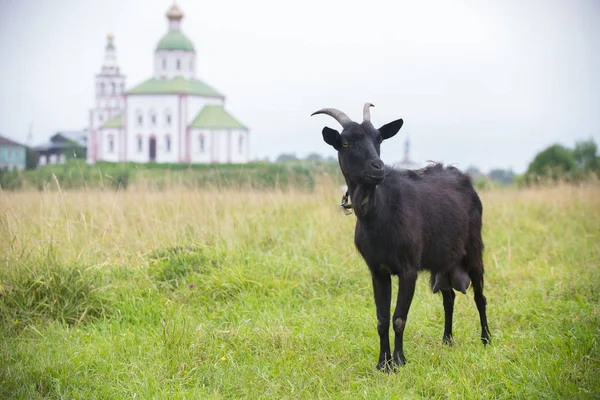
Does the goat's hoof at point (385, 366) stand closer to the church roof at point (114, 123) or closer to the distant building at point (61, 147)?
the distant building at point (61, 147)

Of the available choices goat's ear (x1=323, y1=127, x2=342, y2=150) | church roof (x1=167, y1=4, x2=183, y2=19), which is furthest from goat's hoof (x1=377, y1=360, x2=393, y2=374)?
church roof (x1=167, y1=4, x2=183, y2=19)

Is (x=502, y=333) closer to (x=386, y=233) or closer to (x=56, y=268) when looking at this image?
(x=386, y=233)

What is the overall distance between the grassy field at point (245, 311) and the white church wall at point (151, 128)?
69571mm

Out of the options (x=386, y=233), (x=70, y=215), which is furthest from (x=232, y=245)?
(x=386, y=233)

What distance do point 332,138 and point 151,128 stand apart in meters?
76.8

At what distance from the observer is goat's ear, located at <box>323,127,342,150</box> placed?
5.26m

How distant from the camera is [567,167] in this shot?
38.7 metres

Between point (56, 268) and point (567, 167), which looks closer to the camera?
point (56, 268)

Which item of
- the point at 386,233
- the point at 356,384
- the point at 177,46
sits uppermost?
the point at 177,46

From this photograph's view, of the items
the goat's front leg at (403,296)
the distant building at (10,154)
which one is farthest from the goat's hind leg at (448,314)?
the distant building at (10,154)

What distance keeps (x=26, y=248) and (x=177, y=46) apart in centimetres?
7995

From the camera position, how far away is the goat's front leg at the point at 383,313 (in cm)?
557

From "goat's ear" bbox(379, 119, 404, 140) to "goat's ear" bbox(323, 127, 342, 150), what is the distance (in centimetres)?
43

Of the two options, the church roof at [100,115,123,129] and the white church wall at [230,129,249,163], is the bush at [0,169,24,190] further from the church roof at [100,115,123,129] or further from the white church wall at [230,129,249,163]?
the church roof at [100,115,123,129]
